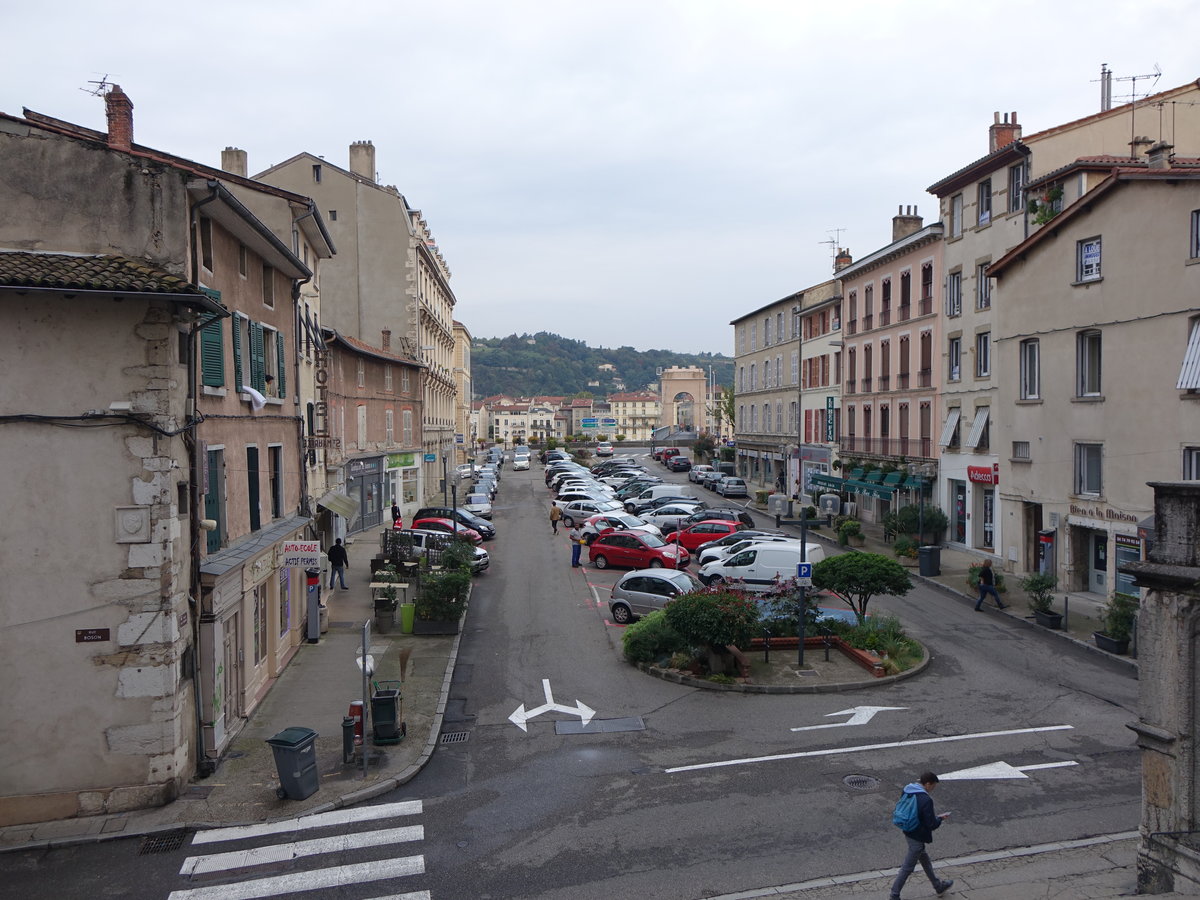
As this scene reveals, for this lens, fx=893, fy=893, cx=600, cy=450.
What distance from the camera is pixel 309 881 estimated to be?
9.95 metres

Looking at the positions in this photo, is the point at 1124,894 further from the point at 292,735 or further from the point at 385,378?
the point at 385,378

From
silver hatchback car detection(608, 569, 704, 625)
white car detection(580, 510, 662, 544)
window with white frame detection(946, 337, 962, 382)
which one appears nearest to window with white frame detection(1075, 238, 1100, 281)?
window with white frame detection(946, 337, 962, 382)

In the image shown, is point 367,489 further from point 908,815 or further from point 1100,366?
point 908,815

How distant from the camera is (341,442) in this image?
3209 cm

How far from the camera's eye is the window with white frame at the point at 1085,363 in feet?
80.2

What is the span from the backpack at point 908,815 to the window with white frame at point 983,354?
85.0ft

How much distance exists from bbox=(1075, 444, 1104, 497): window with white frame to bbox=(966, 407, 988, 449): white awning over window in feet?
22.8

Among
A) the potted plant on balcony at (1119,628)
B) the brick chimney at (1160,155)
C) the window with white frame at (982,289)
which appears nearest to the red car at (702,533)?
the window with white frame at (982,289)

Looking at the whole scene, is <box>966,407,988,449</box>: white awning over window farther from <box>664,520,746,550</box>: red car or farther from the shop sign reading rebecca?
the shop sign reading rebecca

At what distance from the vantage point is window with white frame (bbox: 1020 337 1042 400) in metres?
26.9

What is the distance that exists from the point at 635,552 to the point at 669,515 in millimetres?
9365

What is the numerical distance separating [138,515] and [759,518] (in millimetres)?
37062

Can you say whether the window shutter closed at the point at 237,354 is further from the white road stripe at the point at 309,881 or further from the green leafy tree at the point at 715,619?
the green leafy tree at the point at 715,619

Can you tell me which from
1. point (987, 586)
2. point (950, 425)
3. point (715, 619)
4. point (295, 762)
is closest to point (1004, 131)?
point (950, 425)
